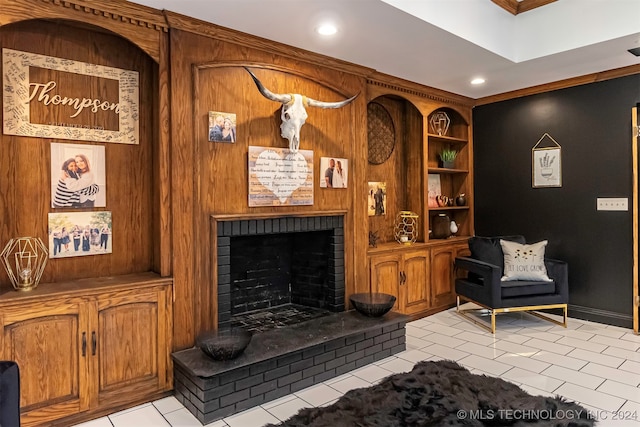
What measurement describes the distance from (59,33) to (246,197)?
164 centimetres

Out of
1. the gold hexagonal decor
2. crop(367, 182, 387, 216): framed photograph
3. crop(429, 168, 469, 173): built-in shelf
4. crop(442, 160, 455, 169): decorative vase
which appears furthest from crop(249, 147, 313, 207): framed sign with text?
crop(442, 160, 455, 169): decorative vase

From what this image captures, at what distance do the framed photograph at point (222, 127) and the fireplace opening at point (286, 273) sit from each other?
714mm

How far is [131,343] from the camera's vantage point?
8.61ft

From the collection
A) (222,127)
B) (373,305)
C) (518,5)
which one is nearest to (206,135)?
(222,127)

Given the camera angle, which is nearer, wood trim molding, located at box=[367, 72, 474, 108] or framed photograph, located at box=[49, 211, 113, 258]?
framed photograph, located at box=[49, 211, 113, 258]

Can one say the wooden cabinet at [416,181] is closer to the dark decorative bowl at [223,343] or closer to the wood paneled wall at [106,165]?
the dark decorative bowl at [223,343]

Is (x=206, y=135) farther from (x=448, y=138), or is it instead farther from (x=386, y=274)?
(x=448, y=138)

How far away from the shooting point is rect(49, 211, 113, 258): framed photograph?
2.64m

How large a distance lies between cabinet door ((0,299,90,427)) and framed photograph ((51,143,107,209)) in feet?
2.32

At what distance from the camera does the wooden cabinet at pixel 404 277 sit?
4125mm

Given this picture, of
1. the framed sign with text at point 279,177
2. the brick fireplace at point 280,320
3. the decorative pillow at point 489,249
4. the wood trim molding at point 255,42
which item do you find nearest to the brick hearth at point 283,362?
the brick fireplace at point 280,320

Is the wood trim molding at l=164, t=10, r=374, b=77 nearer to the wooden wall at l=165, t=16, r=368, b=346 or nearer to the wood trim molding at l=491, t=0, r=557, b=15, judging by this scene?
the wooden wall at l=165, t=16, r=368, b=346

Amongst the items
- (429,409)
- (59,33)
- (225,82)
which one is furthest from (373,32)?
(429,409)

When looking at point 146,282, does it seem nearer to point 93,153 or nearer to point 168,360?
point 168,360
